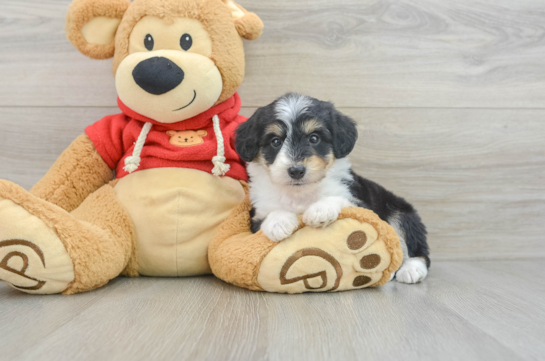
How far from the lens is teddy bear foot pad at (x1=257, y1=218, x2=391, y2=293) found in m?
1.49

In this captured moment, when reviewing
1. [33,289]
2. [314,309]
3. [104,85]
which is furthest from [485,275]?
[104,85]

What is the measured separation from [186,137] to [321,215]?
29.7 inches

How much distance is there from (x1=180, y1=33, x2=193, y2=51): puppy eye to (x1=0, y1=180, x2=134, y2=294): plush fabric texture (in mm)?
702

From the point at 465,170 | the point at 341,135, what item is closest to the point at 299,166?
the point at 341,135

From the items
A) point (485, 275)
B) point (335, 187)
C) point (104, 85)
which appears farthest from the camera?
point (104, 85)

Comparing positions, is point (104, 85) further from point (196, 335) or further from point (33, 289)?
point (196, 335)

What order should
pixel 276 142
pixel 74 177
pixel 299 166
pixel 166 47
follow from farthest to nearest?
pixel 74 177 < pixel 166 47 < pixel 276 142 < pixel 299 166

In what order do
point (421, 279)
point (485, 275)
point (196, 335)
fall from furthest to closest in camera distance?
point (485, 275), point (421, 279), point (196, 335)

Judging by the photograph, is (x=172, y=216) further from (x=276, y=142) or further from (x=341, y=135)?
(x=341, y=135)

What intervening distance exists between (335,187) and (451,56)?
1.19 m

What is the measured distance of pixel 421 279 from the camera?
1.86 m

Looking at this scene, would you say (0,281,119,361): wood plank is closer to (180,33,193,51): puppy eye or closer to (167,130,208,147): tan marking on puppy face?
(167,130,208,147): tan marking on puppy face

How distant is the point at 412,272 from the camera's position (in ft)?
6.05

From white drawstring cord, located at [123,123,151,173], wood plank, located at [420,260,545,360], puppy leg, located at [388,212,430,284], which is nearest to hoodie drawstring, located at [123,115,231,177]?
white drawstring cord, located at [123,123,151,173]
